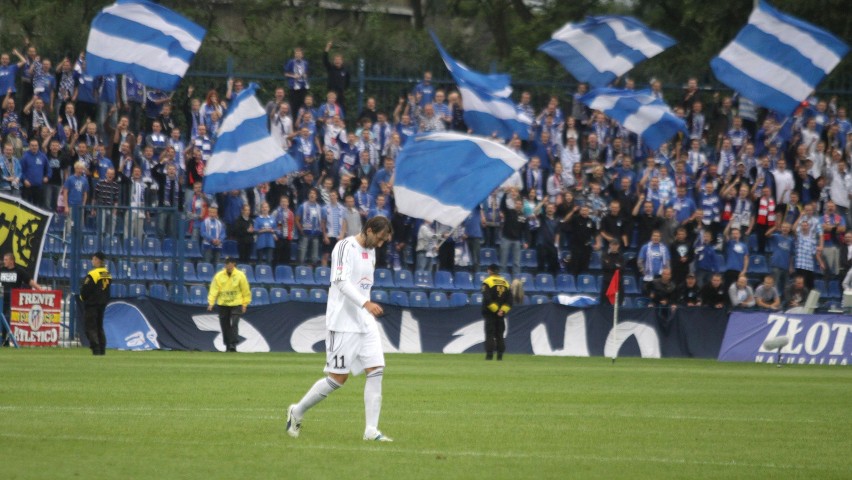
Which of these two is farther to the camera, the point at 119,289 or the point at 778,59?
the point at 119,289

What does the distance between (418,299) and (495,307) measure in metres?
4.10

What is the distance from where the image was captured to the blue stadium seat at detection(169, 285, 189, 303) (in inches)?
1229

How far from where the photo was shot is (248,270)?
104 ft

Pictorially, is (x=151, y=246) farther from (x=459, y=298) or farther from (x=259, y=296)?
(x=459, y=298)

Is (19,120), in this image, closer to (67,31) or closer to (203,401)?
(67,31)

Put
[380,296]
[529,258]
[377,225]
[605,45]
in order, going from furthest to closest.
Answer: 1. [529,258]
2. [380,296]
3. [605,45]
4. [377,225]

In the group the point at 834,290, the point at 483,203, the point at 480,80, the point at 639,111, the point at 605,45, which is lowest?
the point at 834,290

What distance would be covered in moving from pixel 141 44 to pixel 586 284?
11.5 meters

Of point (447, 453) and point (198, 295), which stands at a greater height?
point (198, 295)

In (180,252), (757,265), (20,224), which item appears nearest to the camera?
(20,224)

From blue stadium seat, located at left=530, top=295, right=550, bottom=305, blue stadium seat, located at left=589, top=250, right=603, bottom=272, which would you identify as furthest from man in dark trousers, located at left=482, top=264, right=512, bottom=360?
blue stadium seat, located at left=589, top=250, right=603, bottom=272

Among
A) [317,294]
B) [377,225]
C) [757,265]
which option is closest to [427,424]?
[377,225]

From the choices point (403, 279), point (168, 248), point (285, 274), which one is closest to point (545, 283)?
point (403, 279)

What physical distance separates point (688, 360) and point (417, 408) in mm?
14840
